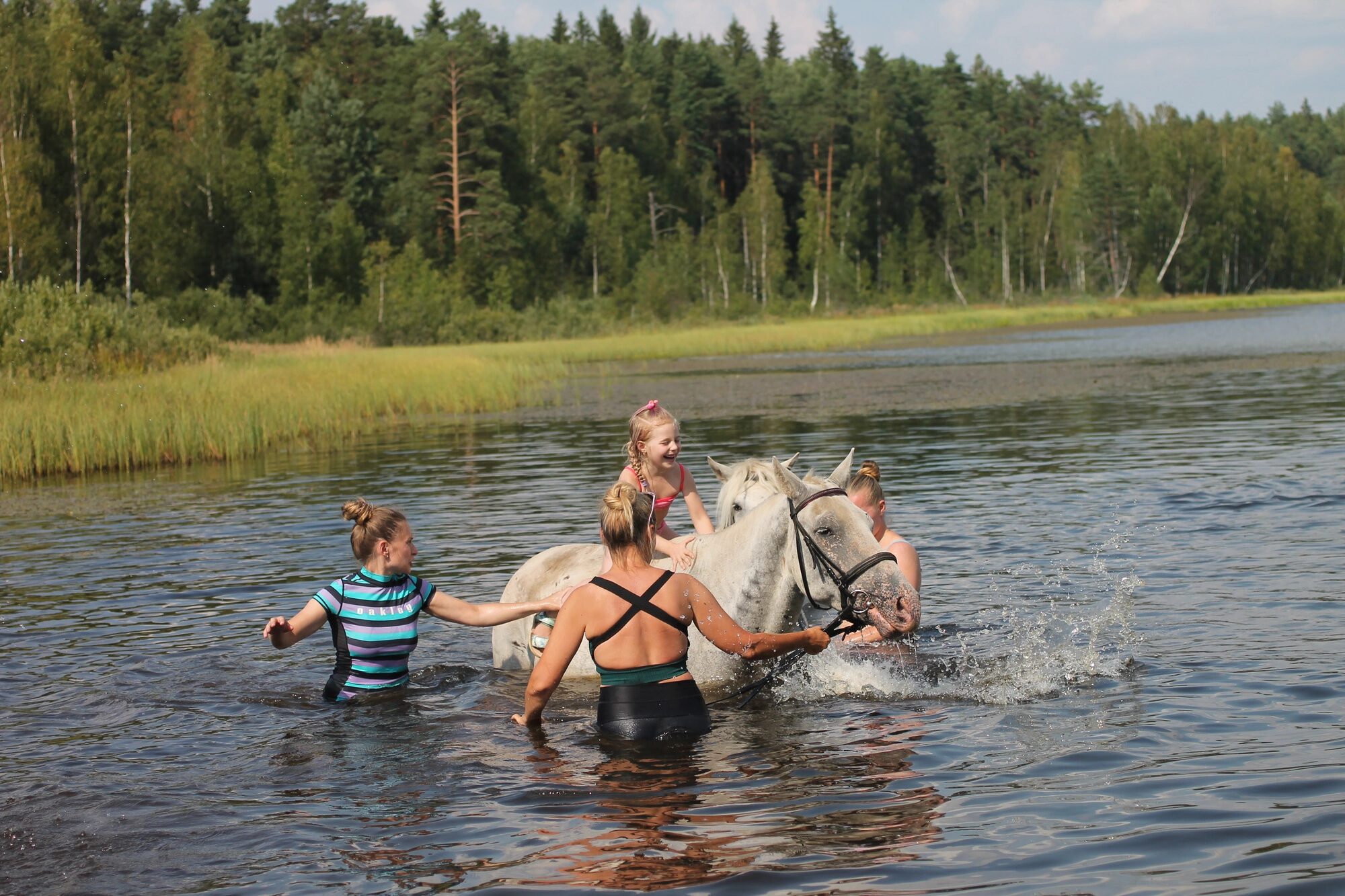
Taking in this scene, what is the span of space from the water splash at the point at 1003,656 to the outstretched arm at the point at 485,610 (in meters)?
1.60

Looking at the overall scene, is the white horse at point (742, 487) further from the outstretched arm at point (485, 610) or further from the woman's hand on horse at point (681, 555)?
the outstretched arm at point (485, 610)

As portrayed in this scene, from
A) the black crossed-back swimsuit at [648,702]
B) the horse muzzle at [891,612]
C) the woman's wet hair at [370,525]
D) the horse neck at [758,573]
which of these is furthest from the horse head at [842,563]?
the woman's wet hair at [370,525]

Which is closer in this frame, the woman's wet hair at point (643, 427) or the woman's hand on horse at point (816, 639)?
the woman's hand on horse at point (816, 639)

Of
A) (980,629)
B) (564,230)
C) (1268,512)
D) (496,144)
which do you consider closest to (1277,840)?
(980,629)

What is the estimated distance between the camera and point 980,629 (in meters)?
9.73

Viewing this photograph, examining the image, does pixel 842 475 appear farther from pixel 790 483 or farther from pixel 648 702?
pixel 648 702

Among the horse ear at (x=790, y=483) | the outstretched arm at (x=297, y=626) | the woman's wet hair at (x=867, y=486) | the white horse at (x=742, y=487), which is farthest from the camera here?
the woman's wet hair at (x=867, y=486)

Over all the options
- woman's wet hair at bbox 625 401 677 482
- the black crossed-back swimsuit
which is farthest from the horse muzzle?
woman's wet hair at bbox 625 401 677 482

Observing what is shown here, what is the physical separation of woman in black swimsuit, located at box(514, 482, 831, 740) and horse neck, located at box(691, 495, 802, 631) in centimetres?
37

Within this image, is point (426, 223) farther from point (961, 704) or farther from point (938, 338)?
point (961, 704)

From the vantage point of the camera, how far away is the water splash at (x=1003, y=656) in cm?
816

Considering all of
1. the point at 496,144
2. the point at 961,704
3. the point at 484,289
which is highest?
the point at 496,144

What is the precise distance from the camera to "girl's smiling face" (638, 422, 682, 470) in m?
8.48

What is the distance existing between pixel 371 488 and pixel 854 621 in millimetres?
13065
